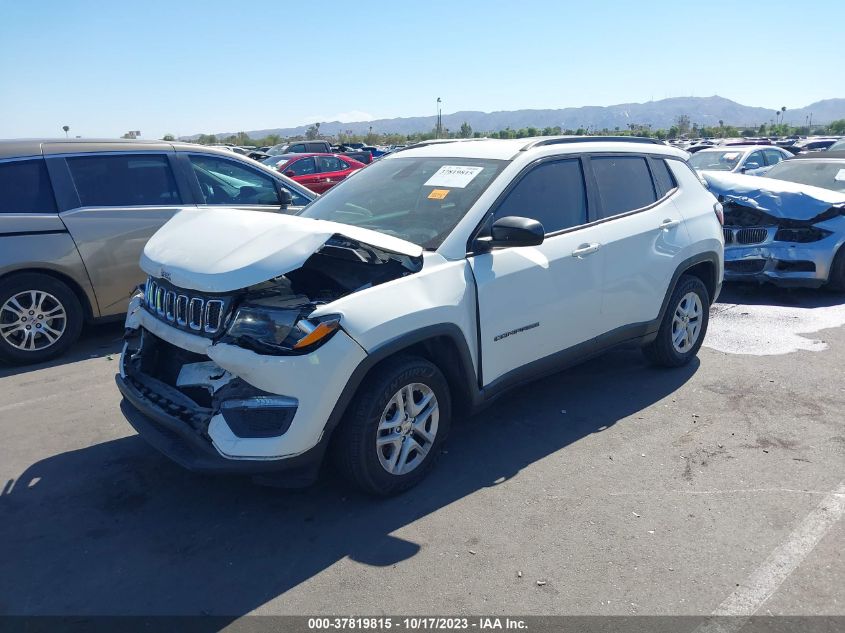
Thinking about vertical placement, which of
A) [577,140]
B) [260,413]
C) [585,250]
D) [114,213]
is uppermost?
[577,140]

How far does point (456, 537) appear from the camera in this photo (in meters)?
3.44

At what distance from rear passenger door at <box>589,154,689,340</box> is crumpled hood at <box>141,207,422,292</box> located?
5.62ft

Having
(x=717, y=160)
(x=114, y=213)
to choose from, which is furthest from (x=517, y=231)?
(x=717, y=160)

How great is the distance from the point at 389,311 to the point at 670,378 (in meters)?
3.06

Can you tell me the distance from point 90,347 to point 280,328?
409 centimetres

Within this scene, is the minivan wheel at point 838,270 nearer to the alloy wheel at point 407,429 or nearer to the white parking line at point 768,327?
the white parking line at point 768,327

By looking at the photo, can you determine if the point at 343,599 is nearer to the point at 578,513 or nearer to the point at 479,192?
the point at 578,513

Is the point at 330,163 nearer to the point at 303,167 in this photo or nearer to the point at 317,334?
the point at 303,167

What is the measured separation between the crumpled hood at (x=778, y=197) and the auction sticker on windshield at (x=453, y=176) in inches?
203

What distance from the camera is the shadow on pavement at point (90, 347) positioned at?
603cm

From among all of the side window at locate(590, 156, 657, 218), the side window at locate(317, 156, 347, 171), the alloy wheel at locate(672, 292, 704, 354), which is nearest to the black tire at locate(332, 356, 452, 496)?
the side window at locate(590, 156, 657, 218)

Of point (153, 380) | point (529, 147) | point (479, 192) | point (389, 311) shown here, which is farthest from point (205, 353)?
point (529, 147)

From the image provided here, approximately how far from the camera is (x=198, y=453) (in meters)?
3.38

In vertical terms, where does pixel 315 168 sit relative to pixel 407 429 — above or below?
above
